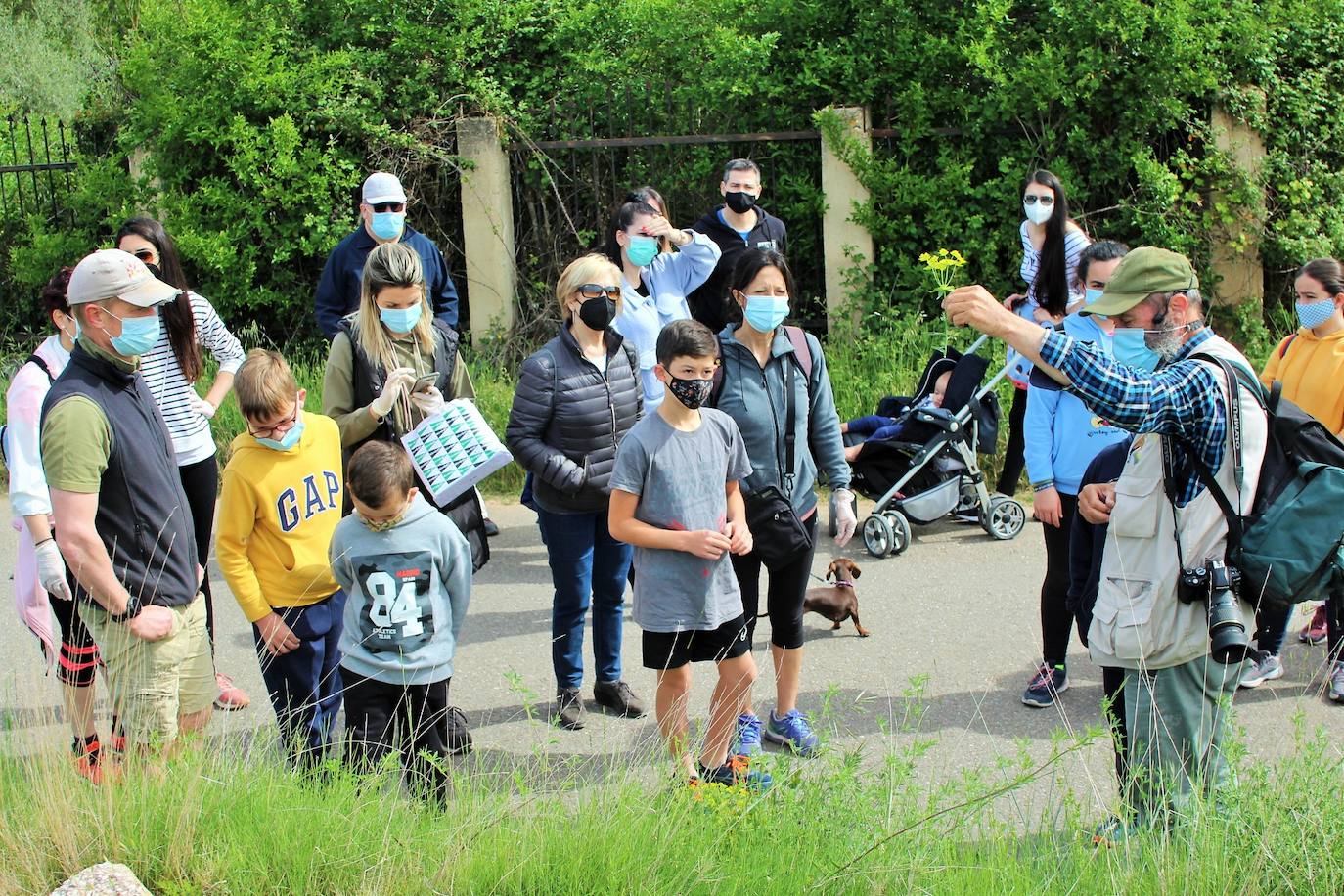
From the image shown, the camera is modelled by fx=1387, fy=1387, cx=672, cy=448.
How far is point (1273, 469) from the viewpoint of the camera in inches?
145

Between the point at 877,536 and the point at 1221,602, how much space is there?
165 inches

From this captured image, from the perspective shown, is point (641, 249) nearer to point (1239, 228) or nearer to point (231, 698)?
point (231, 698)

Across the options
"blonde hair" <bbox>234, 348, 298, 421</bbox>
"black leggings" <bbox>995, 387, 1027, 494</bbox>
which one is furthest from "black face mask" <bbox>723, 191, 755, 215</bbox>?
"blonde hair" <bbox>234, 348, 298, 421</bbox>

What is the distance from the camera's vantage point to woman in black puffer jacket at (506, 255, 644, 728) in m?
5.64

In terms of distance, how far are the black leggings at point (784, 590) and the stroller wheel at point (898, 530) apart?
99.6 inches

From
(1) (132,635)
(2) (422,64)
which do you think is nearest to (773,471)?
(1) (132,635)

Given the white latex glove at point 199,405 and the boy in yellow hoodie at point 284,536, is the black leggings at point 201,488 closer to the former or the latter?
the white latex glove at point 199,405

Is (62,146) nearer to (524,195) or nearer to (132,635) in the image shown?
(524,195)

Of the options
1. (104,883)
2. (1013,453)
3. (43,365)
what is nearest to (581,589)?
(43,365)

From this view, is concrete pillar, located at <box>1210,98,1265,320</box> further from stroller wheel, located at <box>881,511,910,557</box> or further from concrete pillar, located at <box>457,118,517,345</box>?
concrete pillar, located at <box>457,118,517,345</box>

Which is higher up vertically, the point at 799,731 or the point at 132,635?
the point at 132,635

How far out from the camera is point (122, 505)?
13.8ft

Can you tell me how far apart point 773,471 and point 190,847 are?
248cm

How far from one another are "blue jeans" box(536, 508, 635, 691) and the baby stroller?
7.99 ft
